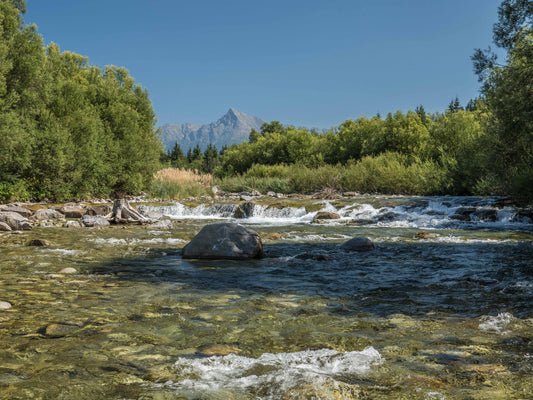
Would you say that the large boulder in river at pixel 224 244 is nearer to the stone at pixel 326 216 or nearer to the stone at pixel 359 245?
the stone at pixel 359 245

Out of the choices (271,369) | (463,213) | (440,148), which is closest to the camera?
(271,369)

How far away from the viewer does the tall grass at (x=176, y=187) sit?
78.4 feet

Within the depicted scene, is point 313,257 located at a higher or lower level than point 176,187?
lower

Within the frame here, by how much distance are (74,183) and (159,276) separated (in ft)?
54.2

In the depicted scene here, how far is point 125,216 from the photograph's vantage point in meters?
13.0

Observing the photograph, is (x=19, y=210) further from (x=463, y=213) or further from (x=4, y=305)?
(x=463, y=213)

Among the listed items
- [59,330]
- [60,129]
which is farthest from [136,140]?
[59,330]

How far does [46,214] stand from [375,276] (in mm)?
12916

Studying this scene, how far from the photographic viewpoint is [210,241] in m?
7.07

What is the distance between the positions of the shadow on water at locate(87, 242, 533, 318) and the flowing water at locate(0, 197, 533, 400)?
34 millimetres

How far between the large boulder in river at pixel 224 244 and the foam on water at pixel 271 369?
4.19 meters

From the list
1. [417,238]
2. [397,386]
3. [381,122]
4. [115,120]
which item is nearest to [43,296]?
[397,386]

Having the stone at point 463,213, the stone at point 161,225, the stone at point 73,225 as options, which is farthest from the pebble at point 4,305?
the stone at point 463,213

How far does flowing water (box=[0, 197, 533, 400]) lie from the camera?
2.28 m
